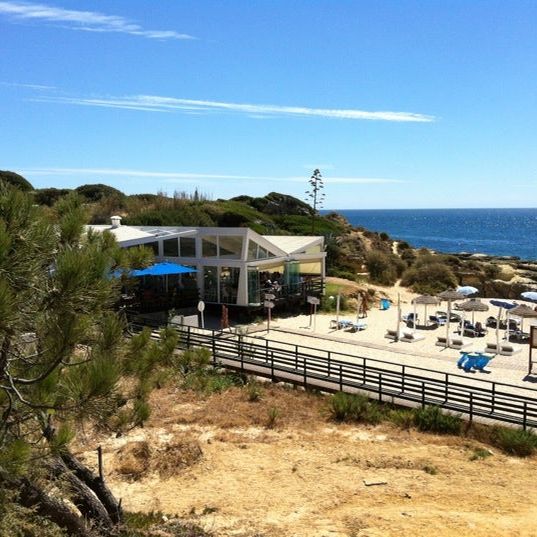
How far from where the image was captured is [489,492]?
10.2m

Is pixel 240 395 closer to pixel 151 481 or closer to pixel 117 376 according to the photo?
pixel 151 481

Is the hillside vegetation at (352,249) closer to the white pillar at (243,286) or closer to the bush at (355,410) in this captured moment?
the white pillar at (243,286)

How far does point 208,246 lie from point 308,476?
15078mm

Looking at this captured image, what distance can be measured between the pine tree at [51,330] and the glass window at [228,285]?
18.5 meters

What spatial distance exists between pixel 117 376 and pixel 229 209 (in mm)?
49257

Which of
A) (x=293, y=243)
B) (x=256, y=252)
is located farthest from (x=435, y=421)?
(x=293, y=243)

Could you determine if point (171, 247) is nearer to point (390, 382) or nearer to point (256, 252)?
point (256, 252)

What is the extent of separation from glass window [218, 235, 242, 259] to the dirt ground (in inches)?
405

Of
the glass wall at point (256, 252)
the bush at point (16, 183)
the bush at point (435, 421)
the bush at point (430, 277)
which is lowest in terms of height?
the bush at point (435, 421)

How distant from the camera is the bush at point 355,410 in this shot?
47.0 ft

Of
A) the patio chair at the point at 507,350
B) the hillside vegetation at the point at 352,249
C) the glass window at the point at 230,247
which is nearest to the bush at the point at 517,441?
the patio chair at the point at 507,350

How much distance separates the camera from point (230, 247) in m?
24.9

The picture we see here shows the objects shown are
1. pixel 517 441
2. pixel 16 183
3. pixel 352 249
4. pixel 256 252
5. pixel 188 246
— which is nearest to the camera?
pixel 16 183

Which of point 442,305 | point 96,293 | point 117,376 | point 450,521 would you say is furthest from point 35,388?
point 442,305
